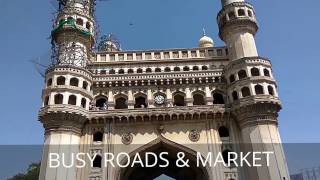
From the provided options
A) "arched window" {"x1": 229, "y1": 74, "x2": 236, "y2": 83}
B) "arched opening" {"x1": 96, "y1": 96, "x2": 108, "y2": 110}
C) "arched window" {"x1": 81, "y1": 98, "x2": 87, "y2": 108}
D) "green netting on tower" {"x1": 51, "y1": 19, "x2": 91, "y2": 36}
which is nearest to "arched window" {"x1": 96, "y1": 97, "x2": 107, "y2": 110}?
"arched opening" {"x1": 96, "y1": 96, "x2": 108, "y2": 110}

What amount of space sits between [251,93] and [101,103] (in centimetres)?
1297

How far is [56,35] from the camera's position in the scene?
1314 inches

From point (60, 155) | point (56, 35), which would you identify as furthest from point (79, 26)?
point (60, 155)

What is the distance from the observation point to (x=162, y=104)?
29.9 meters

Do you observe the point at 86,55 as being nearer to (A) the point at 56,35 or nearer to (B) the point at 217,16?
(A) the point at 56,35

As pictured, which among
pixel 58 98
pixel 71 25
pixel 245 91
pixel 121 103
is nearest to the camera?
pixel 58 98

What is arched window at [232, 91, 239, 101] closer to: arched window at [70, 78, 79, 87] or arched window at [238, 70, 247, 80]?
arched window at [238, 70, 247, 80]

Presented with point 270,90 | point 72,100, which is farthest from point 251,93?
point 72,100

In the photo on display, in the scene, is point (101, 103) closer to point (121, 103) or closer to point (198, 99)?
point (121, 103)

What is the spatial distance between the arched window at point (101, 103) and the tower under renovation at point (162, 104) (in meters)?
0.09

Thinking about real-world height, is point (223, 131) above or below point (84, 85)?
below

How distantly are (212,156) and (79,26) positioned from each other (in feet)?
57.4

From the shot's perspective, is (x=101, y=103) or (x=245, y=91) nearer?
(x=245, y=91)

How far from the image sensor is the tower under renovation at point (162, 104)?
26.7m
